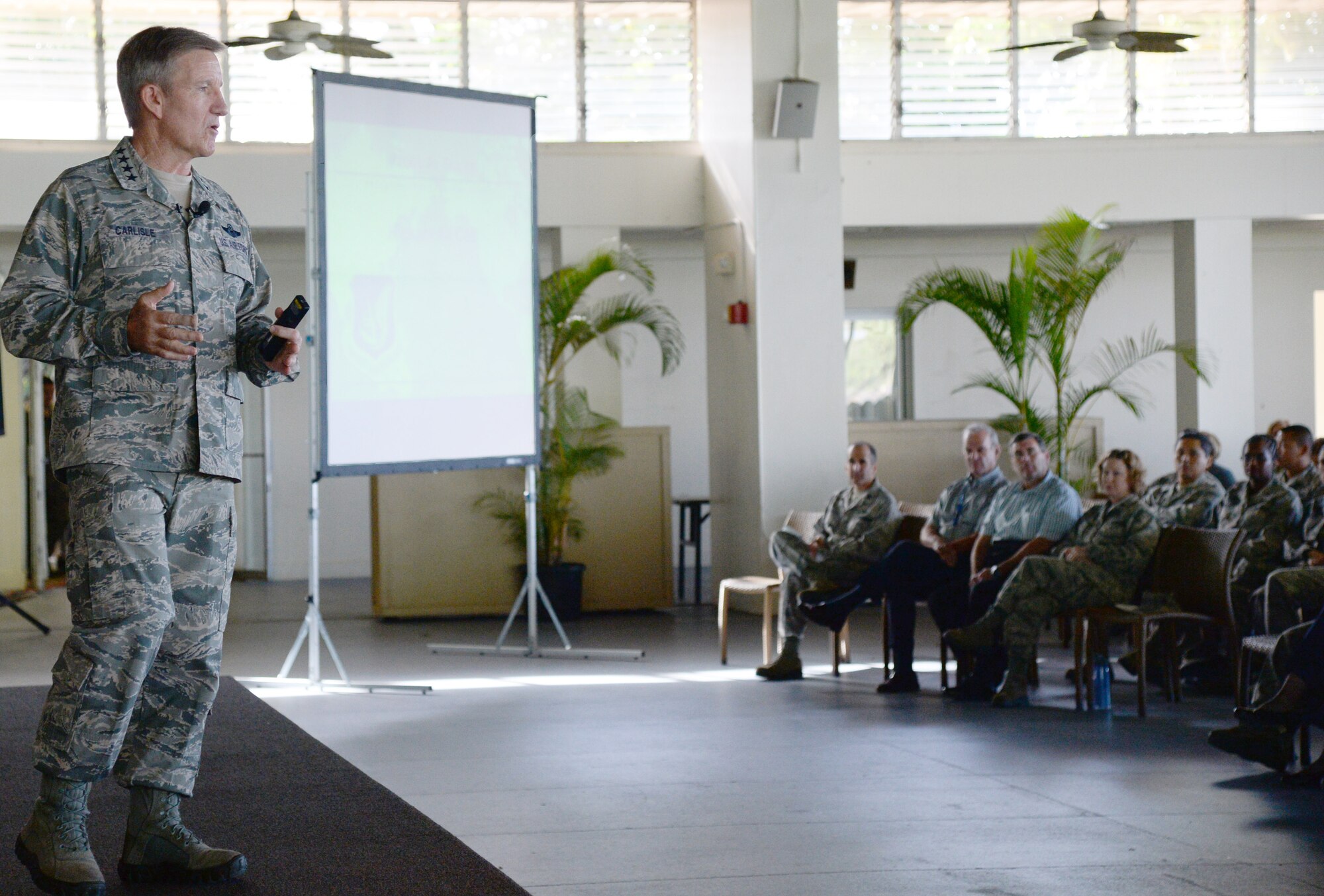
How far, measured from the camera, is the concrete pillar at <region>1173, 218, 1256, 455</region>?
33.0 ft

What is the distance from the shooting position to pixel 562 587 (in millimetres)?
8773

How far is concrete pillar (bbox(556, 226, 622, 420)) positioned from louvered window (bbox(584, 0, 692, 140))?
29.6 inches

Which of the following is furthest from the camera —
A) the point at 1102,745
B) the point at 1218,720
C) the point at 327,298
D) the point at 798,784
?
the point at 327,298

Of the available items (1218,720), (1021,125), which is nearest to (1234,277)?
(1021,125)

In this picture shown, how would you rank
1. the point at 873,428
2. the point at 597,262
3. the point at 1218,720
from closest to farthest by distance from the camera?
the point at 1218,720 < the point at 597,262 < the point at 873,428

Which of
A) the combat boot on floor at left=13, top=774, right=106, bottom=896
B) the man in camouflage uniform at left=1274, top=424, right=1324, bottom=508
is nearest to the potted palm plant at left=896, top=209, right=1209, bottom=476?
the man in camouflage uniform at left=1274, top=424, right=1324, bottom=508

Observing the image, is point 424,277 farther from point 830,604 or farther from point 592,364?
point 592,364

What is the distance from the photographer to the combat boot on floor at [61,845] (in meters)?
2.49

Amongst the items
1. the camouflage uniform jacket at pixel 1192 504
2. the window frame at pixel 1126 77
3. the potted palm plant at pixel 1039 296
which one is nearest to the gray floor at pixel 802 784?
the camouflage uniform jacket at pixel 1192 504

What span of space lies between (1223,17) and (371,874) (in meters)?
9.68

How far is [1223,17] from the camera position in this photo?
1032 cm

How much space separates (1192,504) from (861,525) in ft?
4.72

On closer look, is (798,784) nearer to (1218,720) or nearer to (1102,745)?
(1102,745)

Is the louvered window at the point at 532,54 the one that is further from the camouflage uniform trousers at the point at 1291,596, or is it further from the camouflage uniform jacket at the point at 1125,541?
the camouflage uniform trousers at the point at 1291,596
